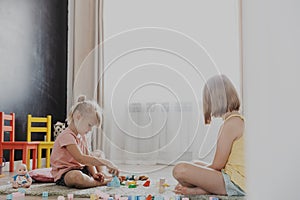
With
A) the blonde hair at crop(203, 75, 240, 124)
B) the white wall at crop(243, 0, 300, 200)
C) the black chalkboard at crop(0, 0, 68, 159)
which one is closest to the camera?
the white wall at crop(243, 0, 300, 200)

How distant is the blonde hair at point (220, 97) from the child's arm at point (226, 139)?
0.15ft

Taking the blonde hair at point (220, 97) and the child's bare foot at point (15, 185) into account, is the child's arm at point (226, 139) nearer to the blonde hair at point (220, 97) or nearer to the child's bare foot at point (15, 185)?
the blonde hair at point (220, 97)

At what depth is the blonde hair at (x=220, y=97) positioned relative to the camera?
115 centimetres

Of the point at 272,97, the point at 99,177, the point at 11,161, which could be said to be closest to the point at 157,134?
the point at 99,177

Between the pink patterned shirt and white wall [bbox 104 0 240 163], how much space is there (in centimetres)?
28

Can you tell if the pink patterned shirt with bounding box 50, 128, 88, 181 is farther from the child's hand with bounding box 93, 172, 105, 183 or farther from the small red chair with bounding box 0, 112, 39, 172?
the small red chair with bounding box 0, 112, 39, 172

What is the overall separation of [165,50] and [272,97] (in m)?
1.49

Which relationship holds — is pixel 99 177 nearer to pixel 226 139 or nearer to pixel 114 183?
pixel 114 183

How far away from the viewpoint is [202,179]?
1104mm

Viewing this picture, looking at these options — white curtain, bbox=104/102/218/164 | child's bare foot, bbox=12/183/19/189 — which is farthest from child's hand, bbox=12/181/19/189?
white curtain, bbox=104/102/218/164

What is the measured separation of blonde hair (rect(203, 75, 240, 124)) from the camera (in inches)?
45.3

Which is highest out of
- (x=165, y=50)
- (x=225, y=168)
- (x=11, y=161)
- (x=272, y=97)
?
(x=165, y=50)

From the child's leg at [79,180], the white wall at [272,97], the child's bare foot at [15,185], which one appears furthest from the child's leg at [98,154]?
the white wall at [272,97]

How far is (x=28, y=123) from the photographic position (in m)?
2.13
